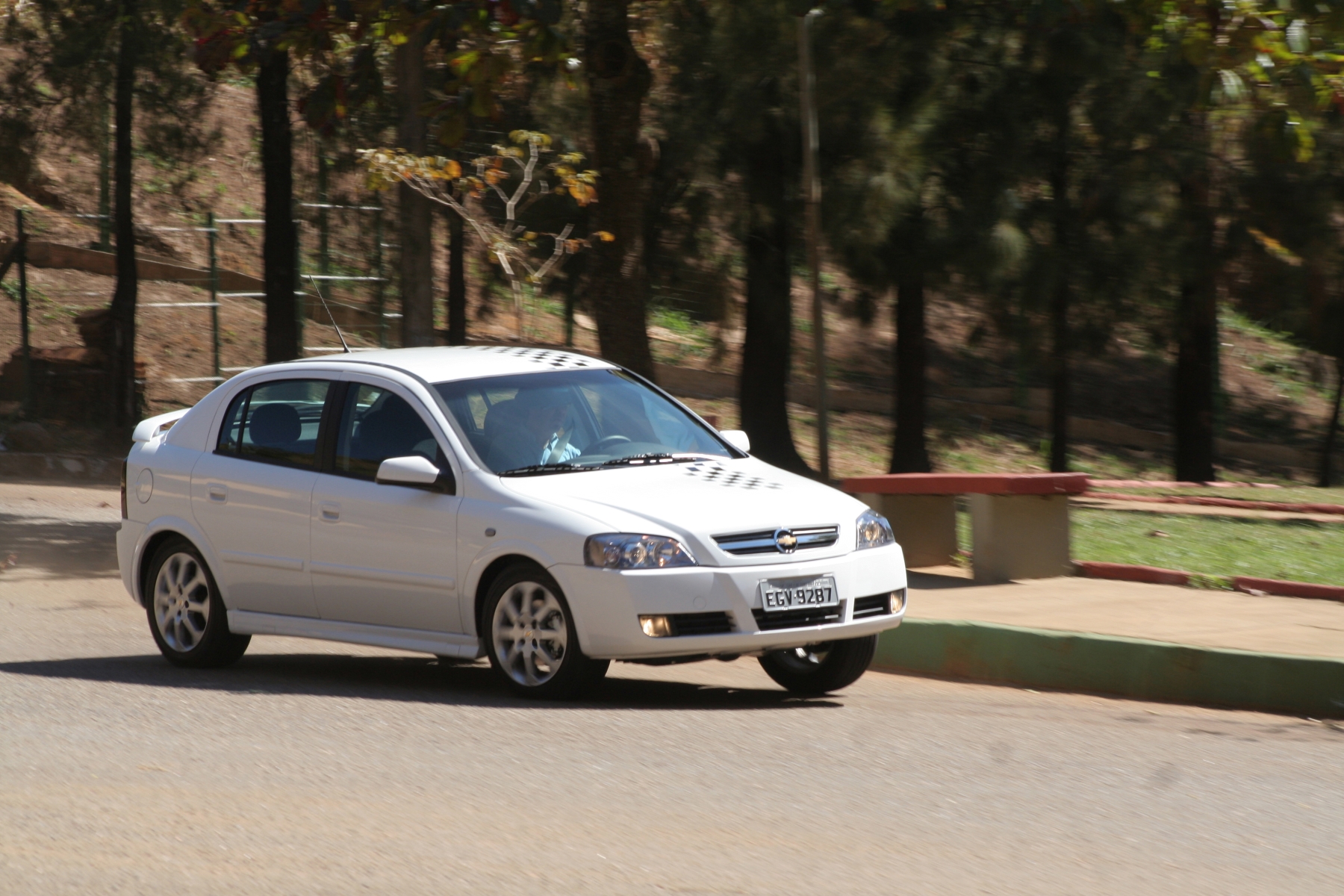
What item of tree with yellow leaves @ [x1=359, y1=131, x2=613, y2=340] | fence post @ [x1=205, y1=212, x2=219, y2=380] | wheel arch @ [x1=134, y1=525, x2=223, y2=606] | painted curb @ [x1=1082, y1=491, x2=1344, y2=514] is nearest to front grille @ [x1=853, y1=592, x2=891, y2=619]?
wheel arch @ [x1=134, y1=525, x2=223, y2=606]

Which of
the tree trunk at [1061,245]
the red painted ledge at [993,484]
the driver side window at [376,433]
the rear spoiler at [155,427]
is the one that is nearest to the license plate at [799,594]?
the driver side window at [376,433]

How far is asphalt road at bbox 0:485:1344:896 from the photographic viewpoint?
496 centimetres

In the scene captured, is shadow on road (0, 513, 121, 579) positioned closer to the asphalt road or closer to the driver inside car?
the asphalt road

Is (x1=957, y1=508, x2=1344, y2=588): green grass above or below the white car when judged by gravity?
below

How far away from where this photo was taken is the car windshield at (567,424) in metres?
8.12

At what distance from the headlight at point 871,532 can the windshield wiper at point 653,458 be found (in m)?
0.96

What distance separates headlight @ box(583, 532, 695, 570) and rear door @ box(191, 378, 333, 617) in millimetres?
1902

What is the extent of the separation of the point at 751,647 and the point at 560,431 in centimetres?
159

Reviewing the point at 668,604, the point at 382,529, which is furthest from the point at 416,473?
the point at 668,604

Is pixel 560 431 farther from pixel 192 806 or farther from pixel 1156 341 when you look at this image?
pixel 1156 341

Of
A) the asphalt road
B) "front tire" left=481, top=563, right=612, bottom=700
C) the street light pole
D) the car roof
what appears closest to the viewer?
the asphalt road

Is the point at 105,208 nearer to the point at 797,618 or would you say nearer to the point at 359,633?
the point at 359,633

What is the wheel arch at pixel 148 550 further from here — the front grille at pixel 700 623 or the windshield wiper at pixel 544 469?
the front grille at pixel 700 623

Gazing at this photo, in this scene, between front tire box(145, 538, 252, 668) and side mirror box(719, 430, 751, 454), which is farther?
front tire box(145, 538, 252, 668)
